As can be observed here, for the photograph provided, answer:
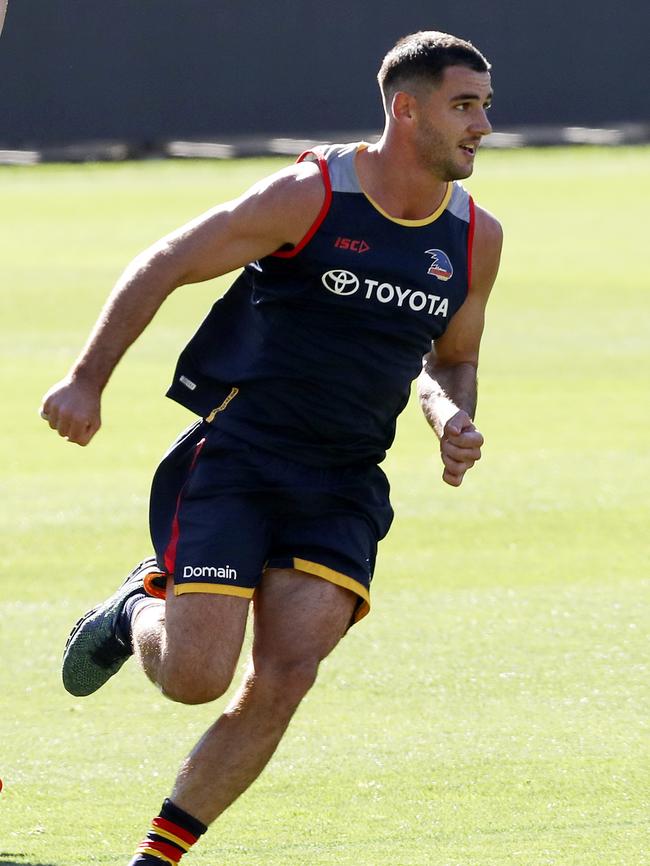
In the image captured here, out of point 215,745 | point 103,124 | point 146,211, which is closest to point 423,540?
point 215,745

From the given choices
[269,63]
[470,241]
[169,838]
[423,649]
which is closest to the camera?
[169,838]

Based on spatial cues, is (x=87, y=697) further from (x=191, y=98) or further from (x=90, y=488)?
(x=191, y=98)

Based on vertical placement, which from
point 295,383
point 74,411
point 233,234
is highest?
point 233,234

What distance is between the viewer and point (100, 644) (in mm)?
5309

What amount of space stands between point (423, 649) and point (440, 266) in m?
2.05

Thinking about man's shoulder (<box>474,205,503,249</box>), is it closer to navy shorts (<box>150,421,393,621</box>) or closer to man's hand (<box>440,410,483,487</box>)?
man's hand (<box>440,410,483,487</box>)

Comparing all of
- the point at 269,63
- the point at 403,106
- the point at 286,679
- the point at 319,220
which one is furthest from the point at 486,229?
the point at 269,63

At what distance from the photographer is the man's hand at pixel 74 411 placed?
15.1ft

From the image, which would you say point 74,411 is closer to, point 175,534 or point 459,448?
point 175,534

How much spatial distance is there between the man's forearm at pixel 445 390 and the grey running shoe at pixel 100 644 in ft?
3.05

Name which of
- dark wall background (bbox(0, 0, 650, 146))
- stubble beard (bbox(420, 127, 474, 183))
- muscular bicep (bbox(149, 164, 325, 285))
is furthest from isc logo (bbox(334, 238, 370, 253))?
dark wall background (bbox(0, 0, 650, 146))

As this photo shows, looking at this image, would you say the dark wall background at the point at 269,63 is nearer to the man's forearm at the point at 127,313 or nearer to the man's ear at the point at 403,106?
the man's ear at the point at 403,106

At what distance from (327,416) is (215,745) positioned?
3.17 feet

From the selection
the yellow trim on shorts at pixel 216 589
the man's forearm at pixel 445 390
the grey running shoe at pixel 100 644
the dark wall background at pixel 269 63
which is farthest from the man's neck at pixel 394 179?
the dark wall background at pixel 269 63
